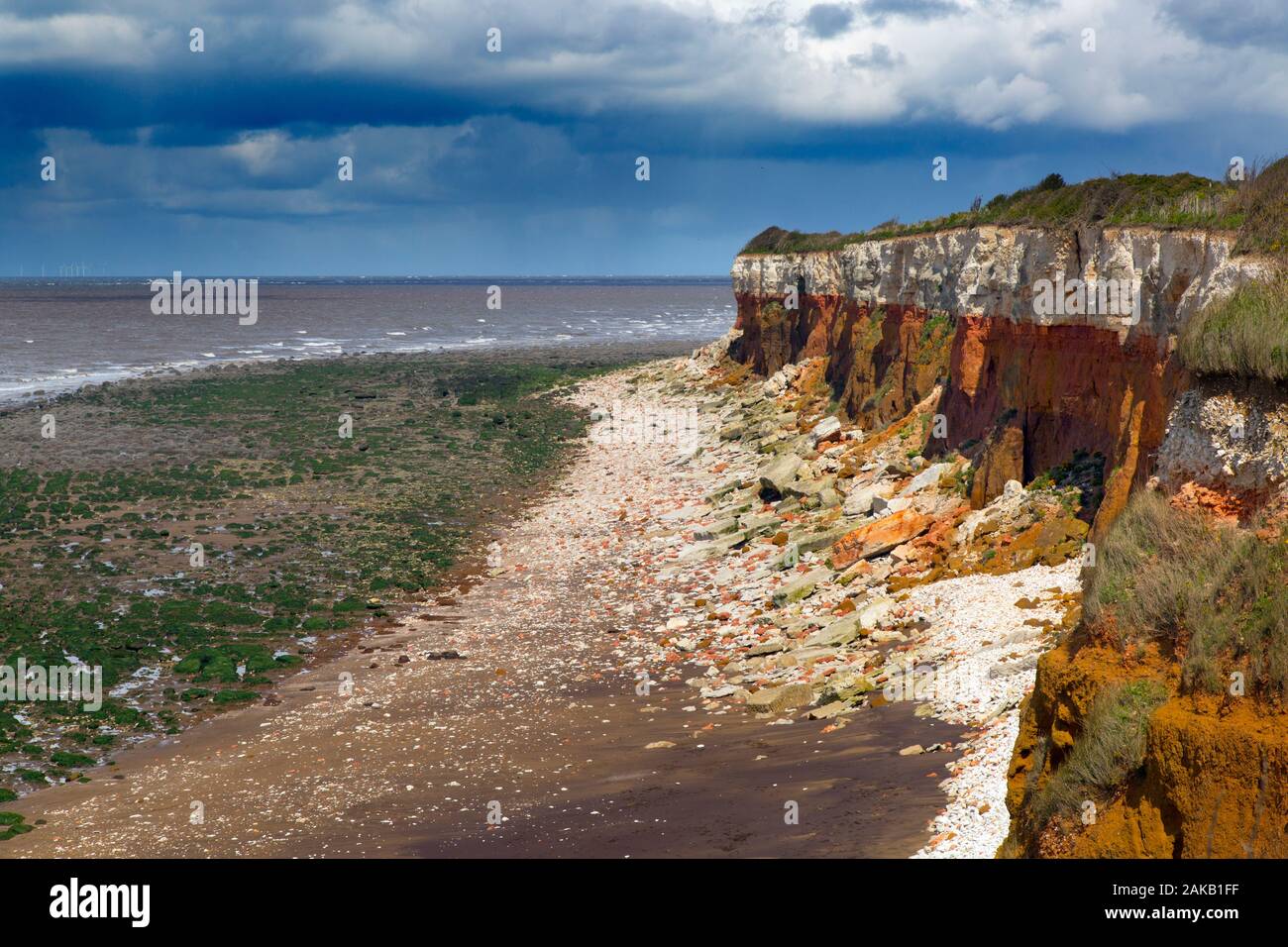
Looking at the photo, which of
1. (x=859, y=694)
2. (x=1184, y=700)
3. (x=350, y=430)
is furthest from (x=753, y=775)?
(x=350, y=430)

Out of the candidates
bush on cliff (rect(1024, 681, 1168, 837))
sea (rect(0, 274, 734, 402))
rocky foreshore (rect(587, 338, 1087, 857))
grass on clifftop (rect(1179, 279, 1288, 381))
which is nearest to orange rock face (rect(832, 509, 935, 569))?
rocky foreshore (rect(587, 338, 1087, 857))

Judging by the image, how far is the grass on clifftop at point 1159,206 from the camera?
44.2 feet

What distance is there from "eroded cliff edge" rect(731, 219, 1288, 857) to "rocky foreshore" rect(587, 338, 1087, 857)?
1072mm

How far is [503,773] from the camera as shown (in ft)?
54.5

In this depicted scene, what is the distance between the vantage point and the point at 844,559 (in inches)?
954

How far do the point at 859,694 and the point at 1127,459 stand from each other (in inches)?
243

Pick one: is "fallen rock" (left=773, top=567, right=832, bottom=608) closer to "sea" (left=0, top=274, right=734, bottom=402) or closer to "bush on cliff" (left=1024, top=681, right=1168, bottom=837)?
"bush on cliff" (left=1024, top=681, right=1168, bottom=837)

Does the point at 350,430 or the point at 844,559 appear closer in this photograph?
the point at 844,559

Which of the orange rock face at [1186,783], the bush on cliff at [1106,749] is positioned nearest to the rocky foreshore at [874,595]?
the bush on cliff at [1106,749]

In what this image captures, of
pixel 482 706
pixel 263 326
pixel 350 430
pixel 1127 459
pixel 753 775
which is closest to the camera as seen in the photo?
pixel 753 775

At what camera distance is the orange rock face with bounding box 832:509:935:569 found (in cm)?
2391

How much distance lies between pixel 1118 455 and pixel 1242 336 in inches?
370

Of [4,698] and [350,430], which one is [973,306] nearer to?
[4,698]

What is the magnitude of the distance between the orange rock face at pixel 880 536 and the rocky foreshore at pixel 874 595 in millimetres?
43
